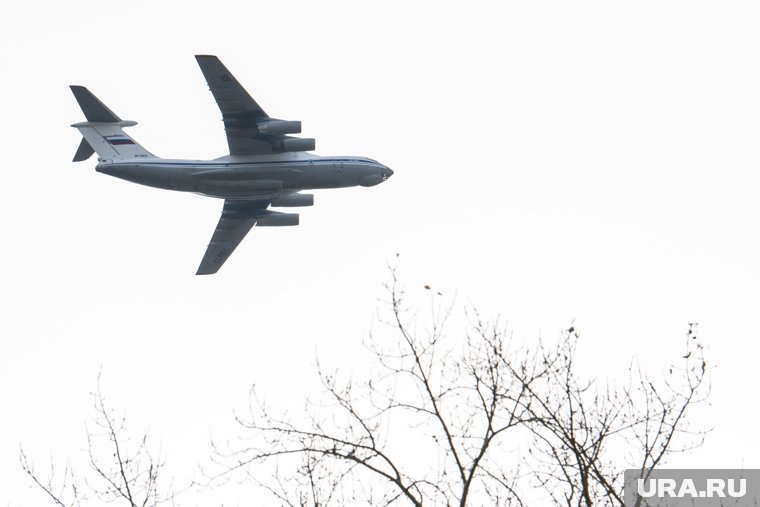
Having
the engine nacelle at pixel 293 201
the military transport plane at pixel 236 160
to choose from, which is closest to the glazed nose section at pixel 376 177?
the military transport plane at pixel 236 160

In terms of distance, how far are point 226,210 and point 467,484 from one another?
25494 mm

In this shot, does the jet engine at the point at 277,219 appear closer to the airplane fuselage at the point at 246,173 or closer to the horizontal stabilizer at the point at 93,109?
the airplane fuselage at the point at 246,173

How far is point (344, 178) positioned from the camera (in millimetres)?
35094

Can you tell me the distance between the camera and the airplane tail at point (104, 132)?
3488 cm

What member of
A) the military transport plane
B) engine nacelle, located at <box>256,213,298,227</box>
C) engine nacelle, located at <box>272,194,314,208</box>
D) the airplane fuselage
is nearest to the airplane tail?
the military transport plane

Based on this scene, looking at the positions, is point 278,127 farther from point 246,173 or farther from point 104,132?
point 104,132

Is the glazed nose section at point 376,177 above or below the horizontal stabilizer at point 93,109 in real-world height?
below

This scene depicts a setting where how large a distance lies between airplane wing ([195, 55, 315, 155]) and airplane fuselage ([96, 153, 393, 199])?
34cm

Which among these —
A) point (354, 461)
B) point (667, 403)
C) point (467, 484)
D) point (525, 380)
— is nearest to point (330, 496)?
point (354, 461)

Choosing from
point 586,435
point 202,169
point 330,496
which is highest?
point 202,169

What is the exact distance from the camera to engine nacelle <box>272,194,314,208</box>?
37.2 meters

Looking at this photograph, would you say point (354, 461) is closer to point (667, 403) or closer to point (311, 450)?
point (311, 450)

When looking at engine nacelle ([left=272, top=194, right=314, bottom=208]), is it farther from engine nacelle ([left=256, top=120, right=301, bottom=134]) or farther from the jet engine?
engine nacelle ([left=256, top=120, right=301, bottom=134])

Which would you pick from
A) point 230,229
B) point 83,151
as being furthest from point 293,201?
point 83,151
